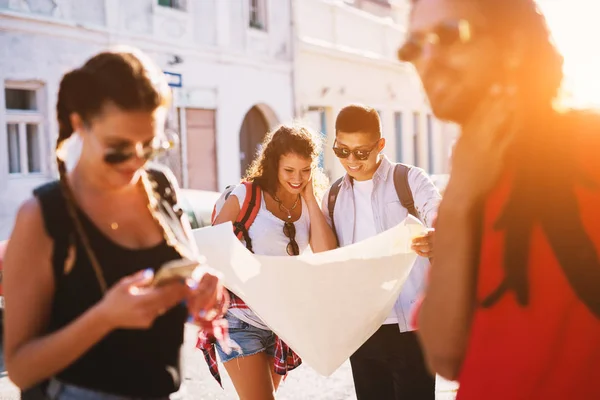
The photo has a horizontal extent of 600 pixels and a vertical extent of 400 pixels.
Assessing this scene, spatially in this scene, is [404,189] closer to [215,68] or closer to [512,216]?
[512,216]

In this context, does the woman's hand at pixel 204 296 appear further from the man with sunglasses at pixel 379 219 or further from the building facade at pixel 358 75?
the building facade at pixel 358 75

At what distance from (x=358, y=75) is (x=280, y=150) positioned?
65.6 ft

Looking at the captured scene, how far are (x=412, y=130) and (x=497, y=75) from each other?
27725 mm

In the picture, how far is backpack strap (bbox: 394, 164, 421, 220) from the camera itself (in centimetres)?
392

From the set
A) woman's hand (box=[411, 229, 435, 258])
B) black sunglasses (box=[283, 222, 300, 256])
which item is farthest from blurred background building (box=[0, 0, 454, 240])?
woman's hand (box=[411, 229, 435, 258])

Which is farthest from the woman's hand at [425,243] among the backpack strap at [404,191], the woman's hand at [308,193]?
the woman's hand at [308,193]

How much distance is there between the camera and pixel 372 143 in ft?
13.2

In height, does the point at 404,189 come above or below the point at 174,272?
above

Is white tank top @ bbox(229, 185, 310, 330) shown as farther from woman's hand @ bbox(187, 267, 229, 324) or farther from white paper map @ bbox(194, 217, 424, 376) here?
woman's hand @ bbox(187, 267, 229, 324)

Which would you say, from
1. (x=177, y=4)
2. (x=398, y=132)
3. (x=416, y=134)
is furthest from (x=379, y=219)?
(x=416, y=134)

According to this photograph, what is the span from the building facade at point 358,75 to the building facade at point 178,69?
1.02 metres

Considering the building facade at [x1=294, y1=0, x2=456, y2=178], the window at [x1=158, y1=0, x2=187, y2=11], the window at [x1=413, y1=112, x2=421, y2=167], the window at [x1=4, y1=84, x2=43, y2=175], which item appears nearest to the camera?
the window at [x1=4, y1=84, x2=43, y2=175]

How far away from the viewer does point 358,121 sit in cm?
402

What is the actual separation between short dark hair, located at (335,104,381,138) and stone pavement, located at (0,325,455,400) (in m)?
2.62
